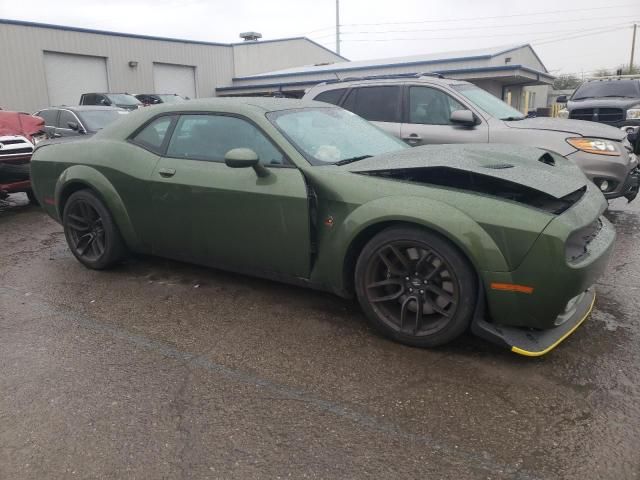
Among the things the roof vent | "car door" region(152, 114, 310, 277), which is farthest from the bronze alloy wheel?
the roof vent

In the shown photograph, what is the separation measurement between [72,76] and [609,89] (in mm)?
21046

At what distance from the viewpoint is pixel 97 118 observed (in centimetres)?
1105

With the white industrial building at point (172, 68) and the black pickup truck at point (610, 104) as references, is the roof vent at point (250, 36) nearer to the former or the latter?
the white industrial building at point (172, 68)

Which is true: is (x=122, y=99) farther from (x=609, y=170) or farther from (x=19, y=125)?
(x=609, y=170)

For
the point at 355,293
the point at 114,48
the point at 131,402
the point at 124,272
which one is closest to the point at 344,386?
the point at 355,293

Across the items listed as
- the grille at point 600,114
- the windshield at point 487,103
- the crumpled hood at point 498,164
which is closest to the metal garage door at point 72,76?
the grille at point 600,114

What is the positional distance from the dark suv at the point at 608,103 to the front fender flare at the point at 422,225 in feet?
33.7

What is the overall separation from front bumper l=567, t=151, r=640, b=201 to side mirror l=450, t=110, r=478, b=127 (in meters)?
1.12

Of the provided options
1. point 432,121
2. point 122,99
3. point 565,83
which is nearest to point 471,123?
point 432,121

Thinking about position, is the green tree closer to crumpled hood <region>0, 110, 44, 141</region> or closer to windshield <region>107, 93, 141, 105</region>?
windshield <region>107, 93, 141, 105</region>

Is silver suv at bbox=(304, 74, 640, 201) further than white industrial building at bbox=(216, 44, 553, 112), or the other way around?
white industrial building at bbox=(216, 44, 553, 112)

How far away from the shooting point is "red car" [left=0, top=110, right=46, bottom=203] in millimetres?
7344

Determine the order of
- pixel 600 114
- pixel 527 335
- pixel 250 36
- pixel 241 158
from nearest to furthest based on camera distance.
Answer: pixel 527 335
pixel 241 158
pixel 600 114
pixel 250 36

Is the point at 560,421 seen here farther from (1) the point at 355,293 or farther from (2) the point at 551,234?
(1) the point at 355,293
